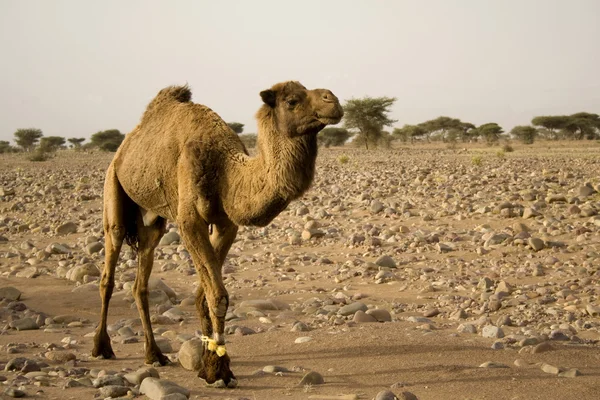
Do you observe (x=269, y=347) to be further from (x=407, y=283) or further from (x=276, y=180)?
(x=407, y=283)

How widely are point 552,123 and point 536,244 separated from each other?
54914 mm

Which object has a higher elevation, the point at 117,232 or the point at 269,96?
the point at 269,96

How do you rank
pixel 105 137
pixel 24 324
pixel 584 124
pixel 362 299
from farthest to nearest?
pixel 105 137
pixel 584 124
pixel 362 299
pixel 24 324

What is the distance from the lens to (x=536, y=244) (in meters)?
11.9

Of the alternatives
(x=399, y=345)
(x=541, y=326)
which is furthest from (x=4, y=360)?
(x=541, y=326)

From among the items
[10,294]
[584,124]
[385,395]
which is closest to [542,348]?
[385,395]

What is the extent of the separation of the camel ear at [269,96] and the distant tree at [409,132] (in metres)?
64.4

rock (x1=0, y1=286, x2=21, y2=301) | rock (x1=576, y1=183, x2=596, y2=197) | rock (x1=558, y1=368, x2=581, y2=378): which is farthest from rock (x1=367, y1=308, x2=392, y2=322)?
rock (x1=576, y1=183, x2=596, y2=197)

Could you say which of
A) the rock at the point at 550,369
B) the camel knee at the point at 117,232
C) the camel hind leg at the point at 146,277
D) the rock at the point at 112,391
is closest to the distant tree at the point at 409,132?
the camel hind leg at the point at 146,277

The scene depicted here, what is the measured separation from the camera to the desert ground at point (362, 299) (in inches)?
236

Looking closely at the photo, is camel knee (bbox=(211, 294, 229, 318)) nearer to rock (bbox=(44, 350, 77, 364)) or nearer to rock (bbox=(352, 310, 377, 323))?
rock (bbox=(44, 350, 77, 364))

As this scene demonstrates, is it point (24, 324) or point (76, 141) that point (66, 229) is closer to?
point (24, 324)

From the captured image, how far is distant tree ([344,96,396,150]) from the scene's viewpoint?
1973 inches

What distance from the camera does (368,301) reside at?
32.0ft
